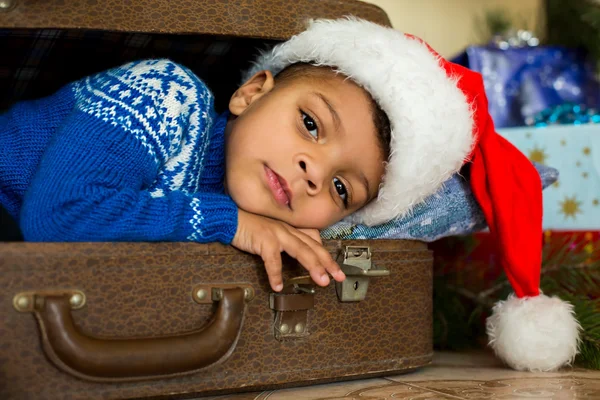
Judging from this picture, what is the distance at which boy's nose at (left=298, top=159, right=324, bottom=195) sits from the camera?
1021 mm

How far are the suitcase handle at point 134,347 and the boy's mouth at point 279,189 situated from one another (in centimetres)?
19

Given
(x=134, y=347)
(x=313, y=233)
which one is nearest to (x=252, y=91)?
(x=313, y=233)

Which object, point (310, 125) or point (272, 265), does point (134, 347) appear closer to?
point (272, 265)

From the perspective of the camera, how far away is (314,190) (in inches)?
40.8

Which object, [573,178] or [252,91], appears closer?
[252,91]

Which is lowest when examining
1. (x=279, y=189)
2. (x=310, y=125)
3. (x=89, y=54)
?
(x=279, y=189)

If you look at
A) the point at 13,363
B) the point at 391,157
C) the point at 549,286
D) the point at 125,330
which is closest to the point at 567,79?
the point at 549,286

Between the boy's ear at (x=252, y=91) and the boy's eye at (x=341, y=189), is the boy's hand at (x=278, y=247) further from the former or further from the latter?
the boy's ear at (x=252, y=91)

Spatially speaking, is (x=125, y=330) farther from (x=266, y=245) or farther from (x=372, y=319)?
(x=372, y=319)

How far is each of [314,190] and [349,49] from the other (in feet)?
0.78

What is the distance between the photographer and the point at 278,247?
94cm

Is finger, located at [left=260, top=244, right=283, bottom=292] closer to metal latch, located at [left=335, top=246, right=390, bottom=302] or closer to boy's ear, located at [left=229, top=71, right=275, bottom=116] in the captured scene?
metal latch, located at [left=335, top=246, right=390, bottom=302]

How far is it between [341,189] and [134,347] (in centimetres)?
44

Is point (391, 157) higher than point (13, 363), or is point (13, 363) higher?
point (391, 157)
